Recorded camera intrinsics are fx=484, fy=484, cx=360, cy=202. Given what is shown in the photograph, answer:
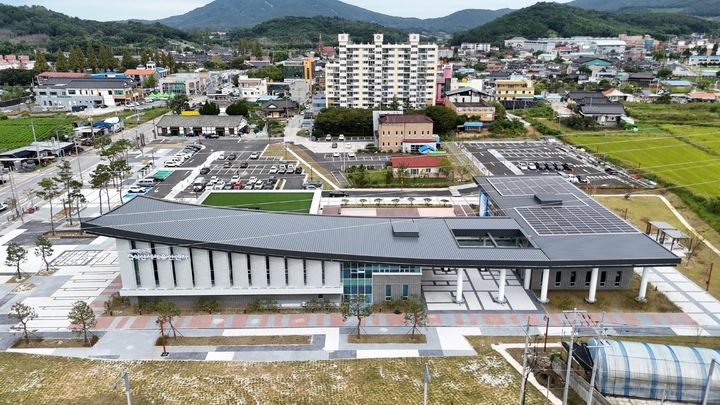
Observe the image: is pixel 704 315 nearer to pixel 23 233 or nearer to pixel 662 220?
pixel 662 220

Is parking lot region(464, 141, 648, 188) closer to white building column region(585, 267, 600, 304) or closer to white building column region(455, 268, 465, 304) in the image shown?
white building column region(585, 267, 600, 304)

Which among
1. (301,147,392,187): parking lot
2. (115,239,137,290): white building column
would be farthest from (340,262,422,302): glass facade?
(301,147,392,187): parking lot

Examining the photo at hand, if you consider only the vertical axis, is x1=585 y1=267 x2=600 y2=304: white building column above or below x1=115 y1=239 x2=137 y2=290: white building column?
below

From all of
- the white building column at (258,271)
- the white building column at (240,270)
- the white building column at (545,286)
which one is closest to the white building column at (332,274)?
the white building column at (258,271)

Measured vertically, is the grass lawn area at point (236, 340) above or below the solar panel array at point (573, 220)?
below

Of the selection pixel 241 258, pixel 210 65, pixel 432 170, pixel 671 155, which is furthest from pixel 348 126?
pixel 210 65

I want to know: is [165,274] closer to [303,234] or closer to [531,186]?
[303,234]

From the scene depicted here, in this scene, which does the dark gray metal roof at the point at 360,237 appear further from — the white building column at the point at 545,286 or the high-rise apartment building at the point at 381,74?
the high-rise apartment building at the point at 381,74
